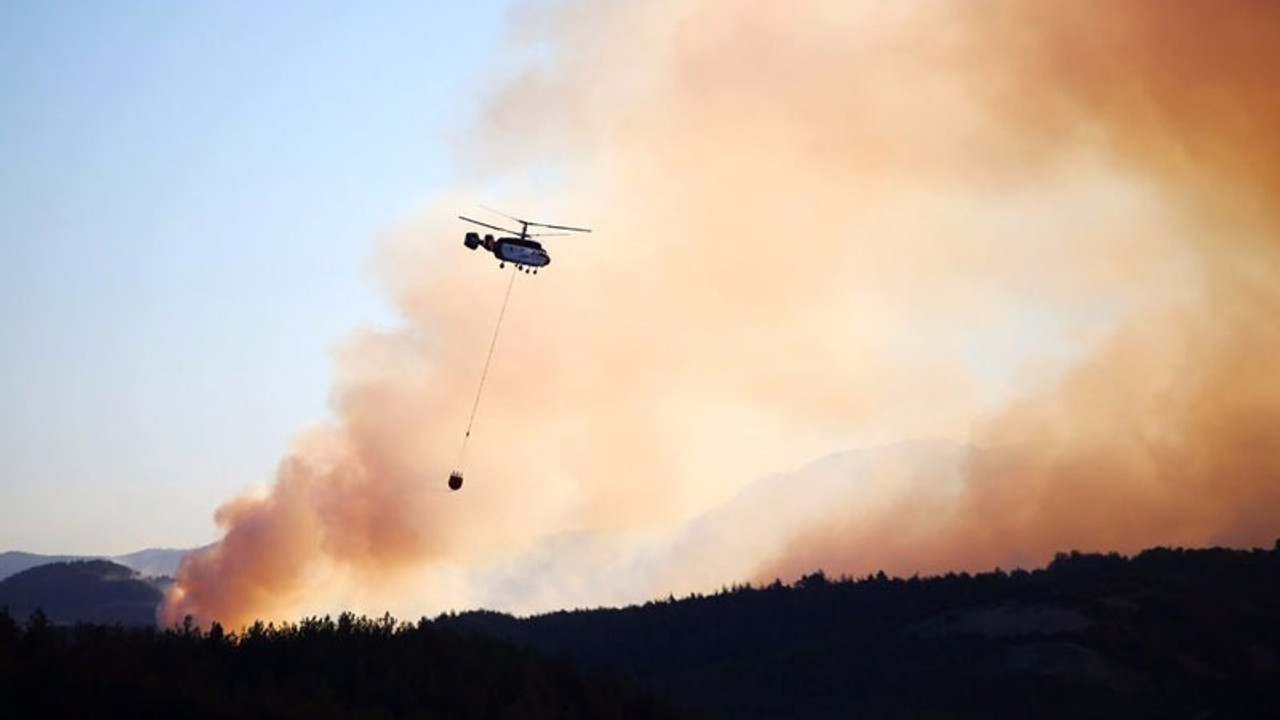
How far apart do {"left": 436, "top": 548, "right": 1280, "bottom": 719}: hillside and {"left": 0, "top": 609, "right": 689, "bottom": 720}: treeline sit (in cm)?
4024

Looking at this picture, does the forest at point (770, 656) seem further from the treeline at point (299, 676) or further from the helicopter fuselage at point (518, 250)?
the helicopter fuselage at point (518, 250)

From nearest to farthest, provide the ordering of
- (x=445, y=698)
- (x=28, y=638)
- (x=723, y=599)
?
(x=28, y=638) < (x=445, y=698) < (x=723, y=599)

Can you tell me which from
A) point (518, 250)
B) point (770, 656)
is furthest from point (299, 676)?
point (770, 656)

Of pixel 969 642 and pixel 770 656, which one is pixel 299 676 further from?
pixel 770 656

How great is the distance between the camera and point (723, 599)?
17600 centimetres

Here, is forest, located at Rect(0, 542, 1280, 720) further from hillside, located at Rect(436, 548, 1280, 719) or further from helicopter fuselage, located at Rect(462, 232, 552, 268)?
helicopter fuselage, located at Rect(462, 232, 552, 268)

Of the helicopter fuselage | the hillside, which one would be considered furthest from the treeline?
the hillside

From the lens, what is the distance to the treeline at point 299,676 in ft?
189

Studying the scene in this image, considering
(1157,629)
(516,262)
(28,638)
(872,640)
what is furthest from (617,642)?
(28,638)

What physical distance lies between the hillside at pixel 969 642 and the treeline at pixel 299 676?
4024 centimetres

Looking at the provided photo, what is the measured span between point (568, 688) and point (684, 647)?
8666cm

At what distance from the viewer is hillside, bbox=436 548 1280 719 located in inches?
4739

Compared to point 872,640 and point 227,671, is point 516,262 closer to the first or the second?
point 227,671

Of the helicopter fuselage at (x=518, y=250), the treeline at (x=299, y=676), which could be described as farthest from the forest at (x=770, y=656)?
the helicopter fuselage at (x=518, y=250)
